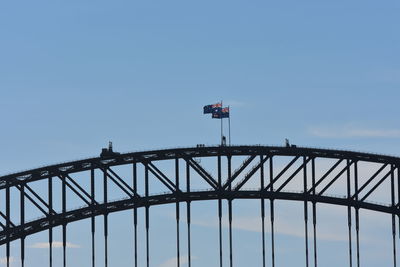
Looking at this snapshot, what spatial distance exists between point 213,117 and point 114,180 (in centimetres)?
1131

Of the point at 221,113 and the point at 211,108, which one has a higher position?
the point at 211,108

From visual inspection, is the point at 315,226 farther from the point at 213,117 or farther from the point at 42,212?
the point at 42,212

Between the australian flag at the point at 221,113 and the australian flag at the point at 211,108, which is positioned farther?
the australian flag at the point at 211,108

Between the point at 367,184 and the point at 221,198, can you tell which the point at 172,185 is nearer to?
the point at 221,198

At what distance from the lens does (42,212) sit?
18438 centimetres

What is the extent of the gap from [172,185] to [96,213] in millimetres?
7464

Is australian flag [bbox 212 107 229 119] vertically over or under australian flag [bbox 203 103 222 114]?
under

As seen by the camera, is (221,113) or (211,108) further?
(211,108)

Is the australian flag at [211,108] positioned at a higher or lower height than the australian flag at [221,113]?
higher

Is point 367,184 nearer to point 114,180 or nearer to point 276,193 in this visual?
point 276,193

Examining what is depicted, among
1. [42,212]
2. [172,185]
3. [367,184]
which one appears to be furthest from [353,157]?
[42,212]

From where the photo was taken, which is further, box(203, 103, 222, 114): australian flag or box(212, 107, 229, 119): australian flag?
box(203, 103, 222, 114): australian flag

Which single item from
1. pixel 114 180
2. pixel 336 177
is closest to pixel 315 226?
pixel 336 177

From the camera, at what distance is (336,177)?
7170 inches
